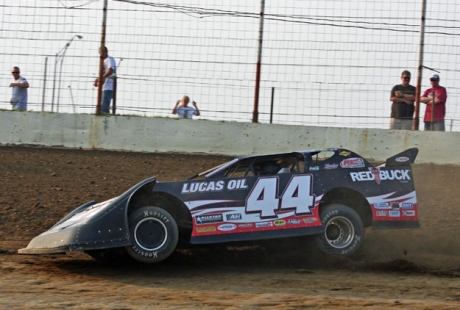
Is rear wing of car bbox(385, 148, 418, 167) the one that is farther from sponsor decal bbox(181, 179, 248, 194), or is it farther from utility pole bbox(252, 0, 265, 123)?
utility pole bbox(252, 0, 265, 123)

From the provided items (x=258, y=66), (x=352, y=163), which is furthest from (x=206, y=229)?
(x=258, y=66)

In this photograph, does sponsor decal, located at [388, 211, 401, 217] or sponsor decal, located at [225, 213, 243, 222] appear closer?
sponsor decal, located at [225, 213, 243, 222]

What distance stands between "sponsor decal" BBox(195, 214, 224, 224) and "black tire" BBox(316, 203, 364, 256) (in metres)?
1.13

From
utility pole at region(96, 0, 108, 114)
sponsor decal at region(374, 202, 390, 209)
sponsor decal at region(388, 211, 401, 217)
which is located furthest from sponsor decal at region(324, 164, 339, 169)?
utility pole at region(96, 0, 108, 114)

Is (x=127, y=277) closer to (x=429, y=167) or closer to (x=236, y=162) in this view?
(x=236, y=162)

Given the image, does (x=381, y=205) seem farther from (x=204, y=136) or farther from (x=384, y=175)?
(x=204, y=136)

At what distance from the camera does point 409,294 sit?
5855 millimetres

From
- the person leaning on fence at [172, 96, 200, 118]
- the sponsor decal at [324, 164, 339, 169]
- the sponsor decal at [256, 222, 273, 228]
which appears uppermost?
the person leaning on fence at [172, 96, 200, 118]

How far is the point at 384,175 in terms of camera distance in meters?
7.72

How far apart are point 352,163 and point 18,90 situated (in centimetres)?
756

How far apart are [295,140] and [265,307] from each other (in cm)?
770

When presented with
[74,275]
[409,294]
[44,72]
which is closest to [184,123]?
[44,72]

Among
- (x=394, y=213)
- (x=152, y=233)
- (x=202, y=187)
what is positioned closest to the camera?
(x=152, y=233)

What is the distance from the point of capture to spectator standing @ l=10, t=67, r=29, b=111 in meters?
12.8
